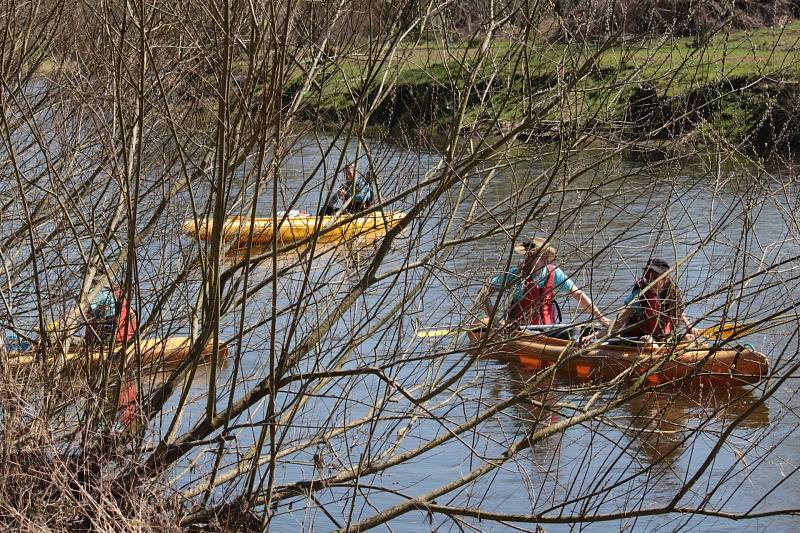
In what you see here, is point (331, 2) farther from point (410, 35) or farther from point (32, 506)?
point (32, 506)

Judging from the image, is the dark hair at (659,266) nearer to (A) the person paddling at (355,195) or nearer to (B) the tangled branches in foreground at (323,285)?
(B) the tangled branches in foreground at (323,285)

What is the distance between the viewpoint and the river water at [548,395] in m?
5.00

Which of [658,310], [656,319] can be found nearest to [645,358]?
[658,310]

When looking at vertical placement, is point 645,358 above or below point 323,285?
below

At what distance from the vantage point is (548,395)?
4.80 metres

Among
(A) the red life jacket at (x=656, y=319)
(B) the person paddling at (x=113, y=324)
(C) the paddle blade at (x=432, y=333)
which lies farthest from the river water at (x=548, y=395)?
(B) the person paddling at (x=113, y=324)

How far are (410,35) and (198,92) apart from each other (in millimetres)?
2125

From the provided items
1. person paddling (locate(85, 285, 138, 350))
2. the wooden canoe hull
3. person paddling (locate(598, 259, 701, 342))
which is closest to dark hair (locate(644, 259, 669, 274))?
person paddling (locate(598, 259, 701, 342))

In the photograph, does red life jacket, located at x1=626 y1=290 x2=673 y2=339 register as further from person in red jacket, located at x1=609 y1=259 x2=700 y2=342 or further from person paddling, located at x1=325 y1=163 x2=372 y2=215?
person paddling, located at x1=325 y1=163 x2=372 y2=215

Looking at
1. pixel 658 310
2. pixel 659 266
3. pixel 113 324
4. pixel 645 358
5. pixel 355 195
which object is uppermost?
pixel 355 195

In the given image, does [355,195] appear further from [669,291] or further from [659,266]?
[659,266]

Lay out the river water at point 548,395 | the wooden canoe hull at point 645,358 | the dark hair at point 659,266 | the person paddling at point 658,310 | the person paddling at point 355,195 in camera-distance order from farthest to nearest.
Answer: the dark hair at point 659,266
the person paddling at point 355,195
the river water at point 548,395
the person paddling at point 658,310
the wooden canoe hull at point 645,358

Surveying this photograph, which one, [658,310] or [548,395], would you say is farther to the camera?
[658,310]

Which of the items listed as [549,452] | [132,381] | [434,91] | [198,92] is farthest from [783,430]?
[132,381]
